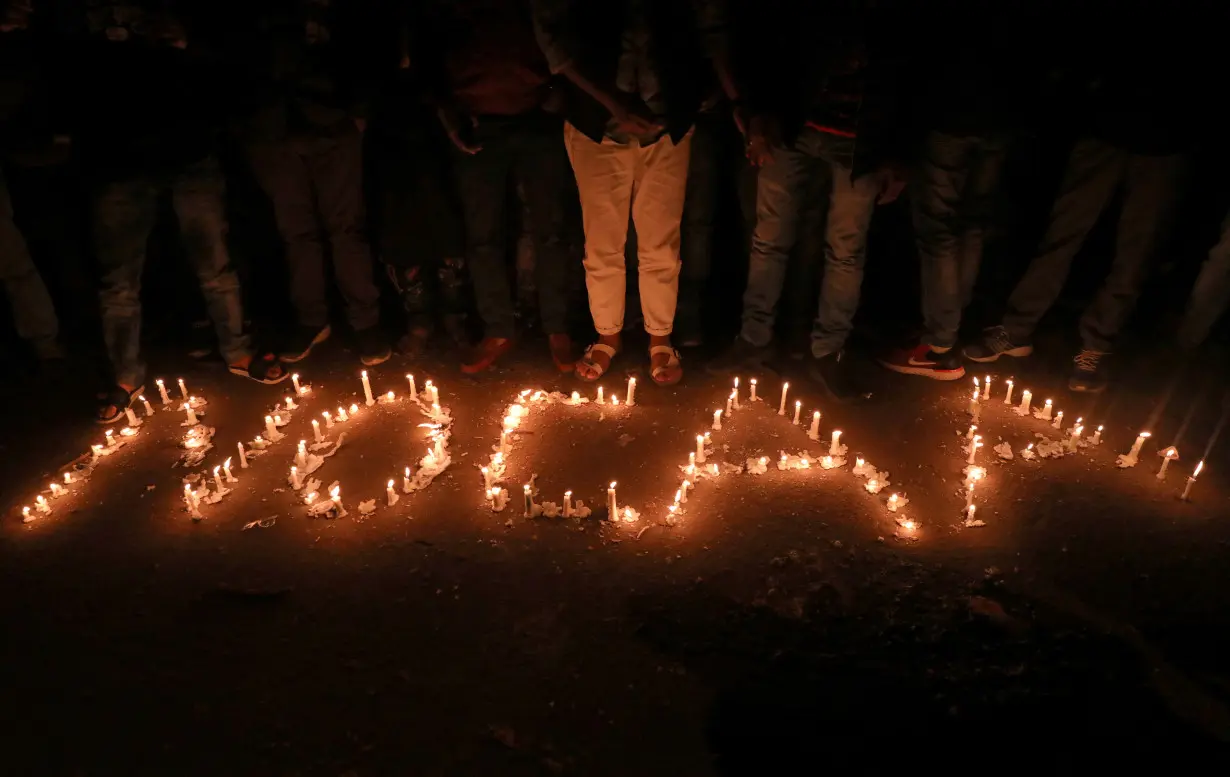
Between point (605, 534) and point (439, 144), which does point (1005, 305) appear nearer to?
point (605, 534)

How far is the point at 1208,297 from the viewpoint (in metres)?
5.62

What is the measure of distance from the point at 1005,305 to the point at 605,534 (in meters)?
4.33

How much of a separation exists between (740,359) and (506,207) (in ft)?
7.27

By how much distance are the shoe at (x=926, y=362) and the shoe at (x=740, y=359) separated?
0.98 meters

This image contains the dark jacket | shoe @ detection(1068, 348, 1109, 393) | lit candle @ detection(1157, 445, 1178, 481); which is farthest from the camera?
shoe @ detection(1068, 348, 1109, 393)

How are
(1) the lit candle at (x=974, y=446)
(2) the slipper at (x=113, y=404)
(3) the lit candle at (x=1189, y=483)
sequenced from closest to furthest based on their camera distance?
1. (3) the lit candle at (x=1189, y=483)
2. (1) the lit candle at (x=974, y=446)
3. (2) the slipper at (x=113, y=404)

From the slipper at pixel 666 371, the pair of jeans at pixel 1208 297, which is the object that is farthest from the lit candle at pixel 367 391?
the pair of jeans at pixel 1208 297

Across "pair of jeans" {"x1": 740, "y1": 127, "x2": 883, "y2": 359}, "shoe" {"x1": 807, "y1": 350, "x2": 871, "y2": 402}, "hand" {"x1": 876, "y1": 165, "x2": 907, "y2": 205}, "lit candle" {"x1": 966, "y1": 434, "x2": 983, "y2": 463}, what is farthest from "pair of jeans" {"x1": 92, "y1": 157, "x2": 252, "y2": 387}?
"lit candle" {"x1": 966, "y1": 434, "x2": 983, "y2": 463}

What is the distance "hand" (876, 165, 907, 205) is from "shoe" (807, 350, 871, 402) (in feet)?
3.93

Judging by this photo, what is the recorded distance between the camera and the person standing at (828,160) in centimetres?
471

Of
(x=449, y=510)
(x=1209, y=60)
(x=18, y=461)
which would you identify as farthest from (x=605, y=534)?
(x=1209, y=60)

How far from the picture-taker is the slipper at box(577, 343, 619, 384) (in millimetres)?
5883

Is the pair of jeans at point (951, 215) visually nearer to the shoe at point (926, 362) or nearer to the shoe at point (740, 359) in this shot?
the shoe at point (926, 362)

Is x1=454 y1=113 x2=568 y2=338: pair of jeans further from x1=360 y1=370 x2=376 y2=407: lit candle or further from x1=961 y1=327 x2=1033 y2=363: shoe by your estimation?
x1=961 y1=327 x2=1033 y2=363: shoe
